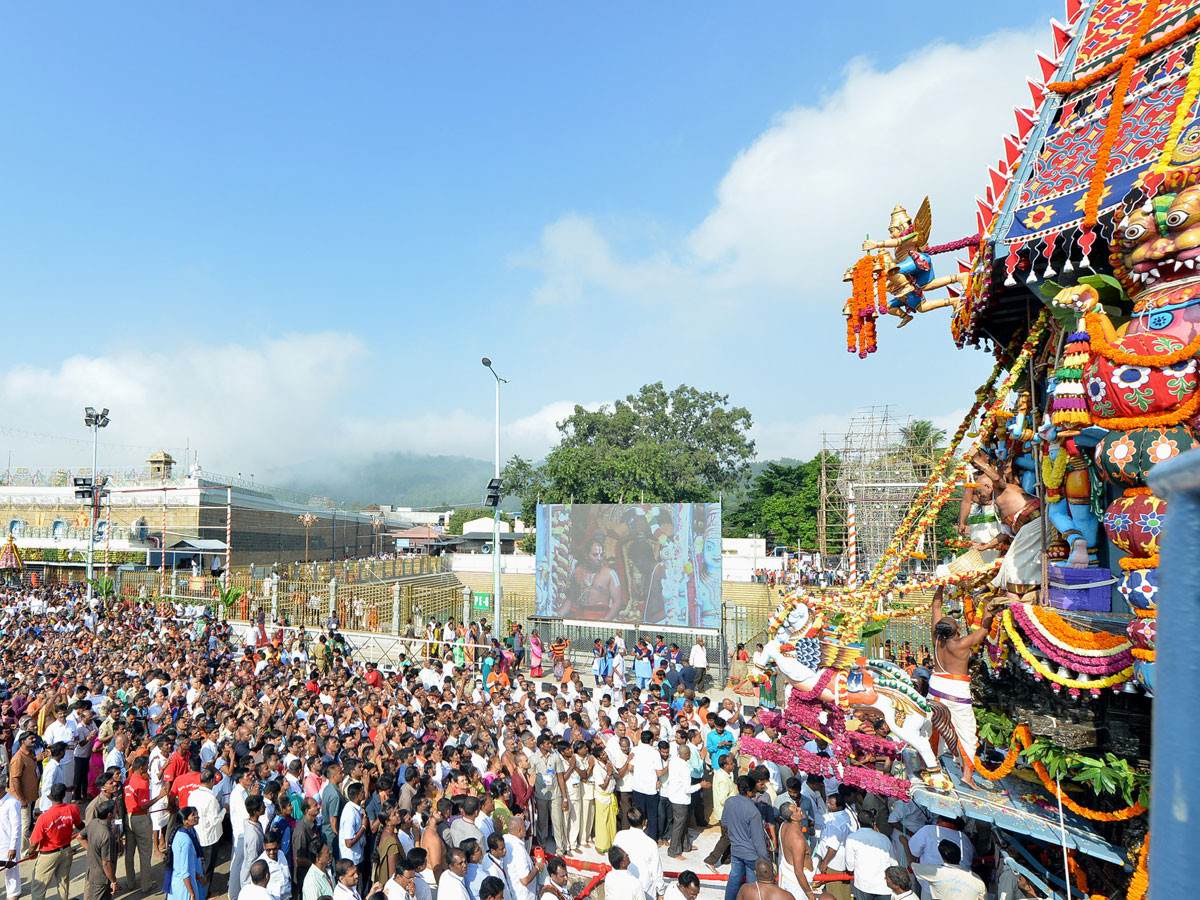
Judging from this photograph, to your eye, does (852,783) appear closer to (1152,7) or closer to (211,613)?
(1152,7)

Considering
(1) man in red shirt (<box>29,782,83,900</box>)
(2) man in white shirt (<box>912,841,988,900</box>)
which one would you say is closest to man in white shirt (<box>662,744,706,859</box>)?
(2) man in white shirt (<box>912,841,988,900</box>)

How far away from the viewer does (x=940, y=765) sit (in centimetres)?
762

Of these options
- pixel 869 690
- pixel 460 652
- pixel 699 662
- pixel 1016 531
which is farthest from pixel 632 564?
pixel 1016 531

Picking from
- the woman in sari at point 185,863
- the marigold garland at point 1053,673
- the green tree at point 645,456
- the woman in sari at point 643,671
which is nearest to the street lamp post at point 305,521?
the green tree at point 645,456

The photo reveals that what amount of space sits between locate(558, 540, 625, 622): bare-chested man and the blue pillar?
→ 19.9 m

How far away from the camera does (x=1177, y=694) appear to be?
994 mm

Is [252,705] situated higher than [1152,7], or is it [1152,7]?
[1152,7]

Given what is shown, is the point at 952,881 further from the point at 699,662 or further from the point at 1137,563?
the point at 699,662

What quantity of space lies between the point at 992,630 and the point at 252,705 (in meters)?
9.93

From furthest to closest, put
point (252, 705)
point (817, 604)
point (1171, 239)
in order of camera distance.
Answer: point (252, 705), point (817, 604), point (1171, 239)

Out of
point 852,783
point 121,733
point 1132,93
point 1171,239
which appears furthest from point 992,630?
point 121,733

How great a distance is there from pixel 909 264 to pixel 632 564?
43.4 feet

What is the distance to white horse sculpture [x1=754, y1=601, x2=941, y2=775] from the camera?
305 inches

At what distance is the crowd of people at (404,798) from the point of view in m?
6.34
